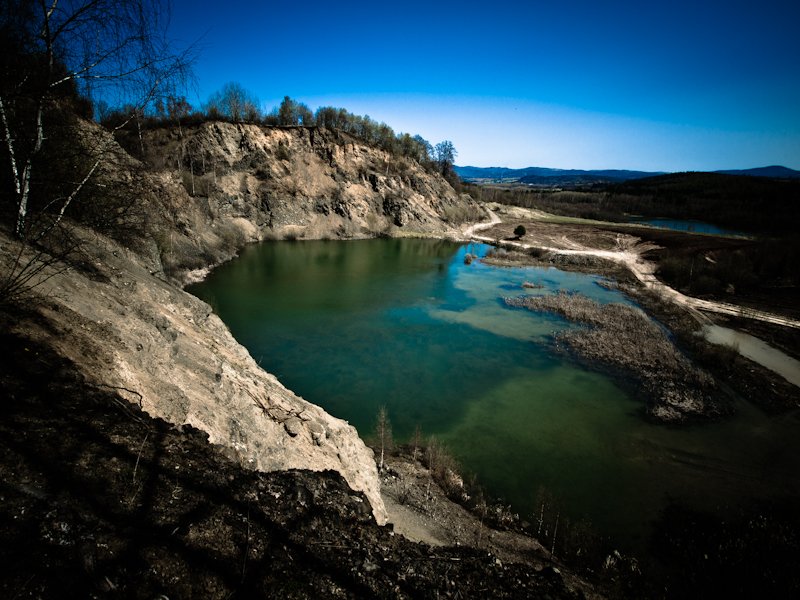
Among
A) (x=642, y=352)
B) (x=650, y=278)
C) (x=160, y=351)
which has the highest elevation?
(x=160, y=351)

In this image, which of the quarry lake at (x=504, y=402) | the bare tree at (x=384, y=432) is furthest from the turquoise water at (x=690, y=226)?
the bare tree at (x=384, y=432)

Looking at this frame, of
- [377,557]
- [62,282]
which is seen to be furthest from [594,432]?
[62,282]

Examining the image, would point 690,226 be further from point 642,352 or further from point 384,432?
point 384,432

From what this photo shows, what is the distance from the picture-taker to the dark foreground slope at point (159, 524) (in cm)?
223

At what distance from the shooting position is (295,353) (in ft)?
59.5

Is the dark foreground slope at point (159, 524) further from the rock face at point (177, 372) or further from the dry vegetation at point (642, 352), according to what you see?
the dry vegetation at point (642, 352)

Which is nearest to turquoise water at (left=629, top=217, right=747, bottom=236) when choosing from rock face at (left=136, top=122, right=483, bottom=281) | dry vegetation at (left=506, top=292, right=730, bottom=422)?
rock face at (left=136, top=122, right=483, bottom=281)

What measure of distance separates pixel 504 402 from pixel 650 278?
33.0 m

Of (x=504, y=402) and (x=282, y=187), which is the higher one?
(x=282, y=187)

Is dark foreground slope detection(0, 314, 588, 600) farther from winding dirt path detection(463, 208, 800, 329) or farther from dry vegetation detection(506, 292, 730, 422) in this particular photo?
winding dirt path detection(463, 208, 800, 329)

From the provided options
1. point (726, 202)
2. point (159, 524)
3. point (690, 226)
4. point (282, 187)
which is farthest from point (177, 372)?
point (726, 202)

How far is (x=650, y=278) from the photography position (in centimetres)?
3872

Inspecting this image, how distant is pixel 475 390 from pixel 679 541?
8015mm

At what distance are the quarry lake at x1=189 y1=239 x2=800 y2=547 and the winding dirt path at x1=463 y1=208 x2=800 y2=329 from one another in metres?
14.4
